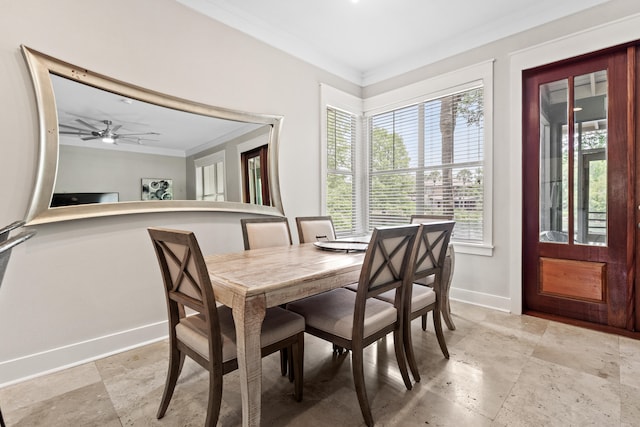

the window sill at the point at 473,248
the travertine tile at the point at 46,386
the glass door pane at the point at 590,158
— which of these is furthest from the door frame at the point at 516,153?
the travertine tile at the point at 46,386

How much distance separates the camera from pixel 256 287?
121 cm

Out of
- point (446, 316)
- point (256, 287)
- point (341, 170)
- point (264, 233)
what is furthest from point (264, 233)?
point (341, 170)

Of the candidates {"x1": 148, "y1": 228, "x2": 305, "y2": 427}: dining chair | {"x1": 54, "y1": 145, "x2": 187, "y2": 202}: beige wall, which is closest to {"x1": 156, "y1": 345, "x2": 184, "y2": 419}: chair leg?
{"x1": 148, "y1": 228, "x2": 305, "y2": 427}: dining chair

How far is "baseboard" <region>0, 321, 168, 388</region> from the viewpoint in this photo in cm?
186

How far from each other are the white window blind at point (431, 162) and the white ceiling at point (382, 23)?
0.59 m

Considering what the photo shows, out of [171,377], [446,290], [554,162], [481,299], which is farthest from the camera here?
[481,299]

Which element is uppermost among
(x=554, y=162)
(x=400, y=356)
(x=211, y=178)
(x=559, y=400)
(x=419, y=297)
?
(x=554, y=162)

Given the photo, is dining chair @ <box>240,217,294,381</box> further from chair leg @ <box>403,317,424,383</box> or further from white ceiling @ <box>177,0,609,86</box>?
white ceiling @ <box>177,0,609,86</box>

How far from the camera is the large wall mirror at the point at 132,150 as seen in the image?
192 cm

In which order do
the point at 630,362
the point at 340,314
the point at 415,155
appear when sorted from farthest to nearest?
the point at 415,155
the point at 630,362
the point at 340,314

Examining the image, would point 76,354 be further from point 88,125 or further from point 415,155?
point 415,155

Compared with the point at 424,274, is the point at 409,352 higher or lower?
lower

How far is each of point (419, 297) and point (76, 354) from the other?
234cm

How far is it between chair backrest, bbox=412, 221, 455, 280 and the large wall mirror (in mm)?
1671
